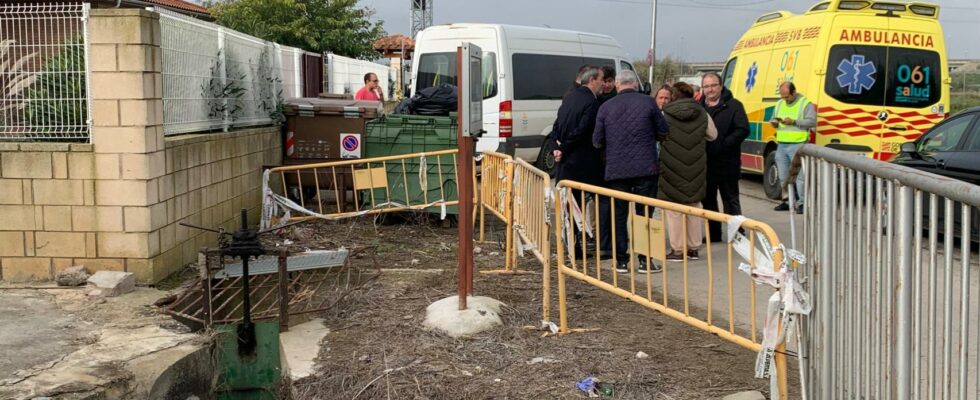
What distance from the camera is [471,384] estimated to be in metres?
4.64

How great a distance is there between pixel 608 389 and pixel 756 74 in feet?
34.8

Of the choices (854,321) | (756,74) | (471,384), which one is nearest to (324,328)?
(471,384)

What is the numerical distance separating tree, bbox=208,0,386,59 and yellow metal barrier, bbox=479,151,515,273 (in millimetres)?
20257

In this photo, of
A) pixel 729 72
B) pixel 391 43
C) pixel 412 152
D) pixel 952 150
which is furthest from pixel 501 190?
pixel 391 43

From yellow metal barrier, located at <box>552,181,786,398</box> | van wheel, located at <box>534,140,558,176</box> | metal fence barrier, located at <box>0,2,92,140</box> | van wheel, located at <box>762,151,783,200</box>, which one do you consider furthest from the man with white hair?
van wheel, located at <box>534,140,558,176</box>

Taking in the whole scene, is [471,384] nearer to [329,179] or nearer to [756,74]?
[329,179]

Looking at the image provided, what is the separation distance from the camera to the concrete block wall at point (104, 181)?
6.46m

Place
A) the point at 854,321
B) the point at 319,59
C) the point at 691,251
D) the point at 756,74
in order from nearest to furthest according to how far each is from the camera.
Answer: the point at 854,321
the point at 691,251
the point at 756,74
the point at 319,59

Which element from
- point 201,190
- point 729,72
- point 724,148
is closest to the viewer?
point 201,190

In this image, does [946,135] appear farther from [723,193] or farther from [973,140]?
[723,193]

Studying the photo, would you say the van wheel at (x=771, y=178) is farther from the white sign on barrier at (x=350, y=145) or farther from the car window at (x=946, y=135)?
the white sign on barrier at (x=350, y=145)

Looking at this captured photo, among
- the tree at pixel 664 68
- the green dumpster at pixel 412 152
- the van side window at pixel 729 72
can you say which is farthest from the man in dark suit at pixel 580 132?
the tree at pixel 664 68

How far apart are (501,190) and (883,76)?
278 inches

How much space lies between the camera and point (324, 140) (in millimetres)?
10125
